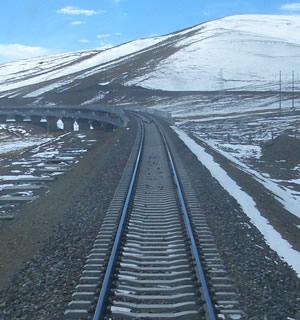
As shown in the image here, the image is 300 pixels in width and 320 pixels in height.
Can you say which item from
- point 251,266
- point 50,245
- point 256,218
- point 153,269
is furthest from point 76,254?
point 256,218

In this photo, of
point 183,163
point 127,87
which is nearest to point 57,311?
point 183,163

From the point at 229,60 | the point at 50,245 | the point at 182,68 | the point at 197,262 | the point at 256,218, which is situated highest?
the point at 229,60

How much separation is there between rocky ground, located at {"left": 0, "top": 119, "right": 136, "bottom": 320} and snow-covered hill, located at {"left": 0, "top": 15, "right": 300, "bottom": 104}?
10556 centimetres

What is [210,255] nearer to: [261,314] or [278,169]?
[261,314]

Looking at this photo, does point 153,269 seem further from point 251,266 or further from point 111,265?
point 251,266

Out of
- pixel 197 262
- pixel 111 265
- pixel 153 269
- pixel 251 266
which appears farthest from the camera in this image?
pixel 251 266

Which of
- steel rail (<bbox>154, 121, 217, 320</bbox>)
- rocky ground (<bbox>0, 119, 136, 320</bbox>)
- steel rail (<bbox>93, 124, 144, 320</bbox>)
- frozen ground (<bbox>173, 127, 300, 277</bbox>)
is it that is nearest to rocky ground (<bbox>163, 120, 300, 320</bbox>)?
frozen ground (<bbox>173, 127, 300, 277</bbox>)

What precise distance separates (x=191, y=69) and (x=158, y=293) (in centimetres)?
13776

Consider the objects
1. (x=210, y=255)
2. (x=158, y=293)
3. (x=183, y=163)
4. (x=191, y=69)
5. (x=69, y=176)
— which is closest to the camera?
(x=158, y=293)

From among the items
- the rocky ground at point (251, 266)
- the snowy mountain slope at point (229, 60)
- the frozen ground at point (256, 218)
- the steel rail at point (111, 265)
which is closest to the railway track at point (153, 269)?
the steel rail at point (111, 265)

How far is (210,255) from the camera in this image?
Answer: 9.14 meters

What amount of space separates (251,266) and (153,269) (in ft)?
4.96

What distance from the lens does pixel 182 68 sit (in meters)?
144

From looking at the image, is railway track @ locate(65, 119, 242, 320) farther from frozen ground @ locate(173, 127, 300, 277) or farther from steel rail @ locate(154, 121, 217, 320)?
frozen ground @ locate(173, 127, 300, 277)
